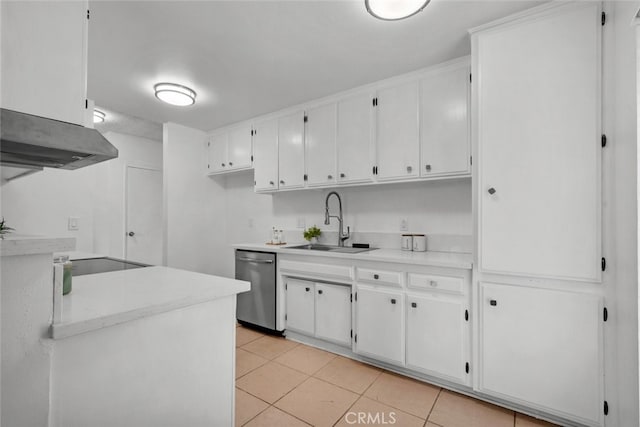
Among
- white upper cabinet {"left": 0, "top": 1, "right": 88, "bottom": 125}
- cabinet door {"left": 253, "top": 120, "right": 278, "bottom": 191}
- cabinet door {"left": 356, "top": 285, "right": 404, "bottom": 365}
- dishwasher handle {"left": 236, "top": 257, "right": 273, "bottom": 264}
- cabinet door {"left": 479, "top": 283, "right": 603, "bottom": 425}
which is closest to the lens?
white upper cabinet {"left": 0, "top": 1, "right": 88, "bottom": 125}

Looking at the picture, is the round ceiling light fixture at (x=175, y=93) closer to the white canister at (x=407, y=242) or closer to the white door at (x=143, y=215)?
the white door at (x=143, y=215)

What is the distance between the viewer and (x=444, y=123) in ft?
7.26

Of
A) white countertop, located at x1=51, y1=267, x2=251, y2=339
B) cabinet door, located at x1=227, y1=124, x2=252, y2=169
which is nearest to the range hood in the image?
white countertop, located at x1=51, y1=267, x2=251, y2=339

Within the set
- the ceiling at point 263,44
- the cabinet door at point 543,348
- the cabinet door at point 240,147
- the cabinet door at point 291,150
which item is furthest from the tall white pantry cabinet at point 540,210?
the cabinet door at point 240,147

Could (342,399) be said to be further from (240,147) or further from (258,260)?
(240,147)

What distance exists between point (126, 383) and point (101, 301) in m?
0.28

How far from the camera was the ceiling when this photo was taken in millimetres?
1668

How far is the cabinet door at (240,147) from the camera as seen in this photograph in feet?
11.6

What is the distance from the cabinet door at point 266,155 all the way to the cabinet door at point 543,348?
Result: 2.33 metres

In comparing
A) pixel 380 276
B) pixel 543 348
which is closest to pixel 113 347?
pixel 380 276

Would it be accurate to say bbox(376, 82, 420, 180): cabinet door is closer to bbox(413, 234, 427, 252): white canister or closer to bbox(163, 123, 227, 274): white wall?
bbox(413, 234, 427, 252): white canister

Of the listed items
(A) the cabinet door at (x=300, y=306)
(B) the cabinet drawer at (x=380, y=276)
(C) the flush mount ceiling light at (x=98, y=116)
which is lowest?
(A) the cabinet door at (x=300, y=306)

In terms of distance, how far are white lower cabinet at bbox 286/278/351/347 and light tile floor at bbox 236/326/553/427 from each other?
217mm

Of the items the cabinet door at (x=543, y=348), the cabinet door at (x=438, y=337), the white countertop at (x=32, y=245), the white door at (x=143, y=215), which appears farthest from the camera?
the white door at (x=143, y=215)
